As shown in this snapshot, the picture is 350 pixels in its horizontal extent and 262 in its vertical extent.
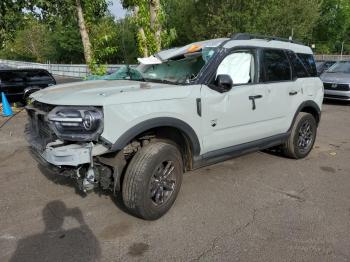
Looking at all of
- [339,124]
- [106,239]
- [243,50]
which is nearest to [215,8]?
[339,124]

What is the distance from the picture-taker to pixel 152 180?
370 centimetres

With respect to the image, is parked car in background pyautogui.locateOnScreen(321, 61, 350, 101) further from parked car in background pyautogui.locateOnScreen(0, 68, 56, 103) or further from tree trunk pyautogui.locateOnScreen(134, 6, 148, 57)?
parked car in background pyautogui.locateOnScreen(0, 68, 56, 103)

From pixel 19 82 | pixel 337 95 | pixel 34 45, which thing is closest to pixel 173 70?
pixel 337 95

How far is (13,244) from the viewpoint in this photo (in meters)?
3.39

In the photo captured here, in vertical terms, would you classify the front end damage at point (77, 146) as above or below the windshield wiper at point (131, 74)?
below

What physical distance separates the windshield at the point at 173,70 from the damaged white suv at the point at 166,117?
16 mm

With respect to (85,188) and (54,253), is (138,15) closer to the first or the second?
(85,188)

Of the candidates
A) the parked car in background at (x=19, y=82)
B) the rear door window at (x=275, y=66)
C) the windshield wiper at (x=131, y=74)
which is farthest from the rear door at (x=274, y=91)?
the parked car in background at (x=19, y=82)

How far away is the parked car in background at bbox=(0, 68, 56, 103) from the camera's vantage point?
1268 cm

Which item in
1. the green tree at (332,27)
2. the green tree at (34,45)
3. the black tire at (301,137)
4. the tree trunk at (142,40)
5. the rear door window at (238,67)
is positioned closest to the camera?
the rear door window at (238,67)

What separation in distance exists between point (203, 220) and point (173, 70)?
1.90 meters

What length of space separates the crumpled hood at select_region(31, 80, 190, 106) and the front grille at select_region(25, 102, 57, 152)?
0.46 feet

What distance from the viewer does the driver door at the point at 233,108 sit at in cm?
414

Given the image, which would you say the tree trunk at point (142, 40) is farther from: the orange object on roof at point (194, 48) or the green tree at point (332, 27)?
the green tree at point (332, 27)
